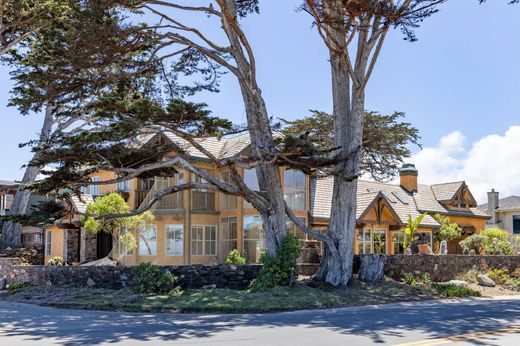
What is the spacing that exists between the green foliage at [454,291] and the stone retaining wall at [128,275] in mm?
6692

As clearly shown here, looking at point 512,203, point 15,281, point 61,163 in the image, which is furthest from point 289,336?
point 512,203

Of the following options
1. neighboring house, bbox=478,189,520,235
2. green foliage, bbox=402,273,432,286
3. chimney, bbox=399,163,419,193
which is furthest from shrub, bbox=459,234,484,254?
neighboring house, bbox=478,189,520,235

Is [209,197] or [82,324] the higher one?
[209,197]

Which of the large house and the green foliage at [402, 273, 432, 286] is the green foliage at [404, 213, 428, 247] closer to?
the large house

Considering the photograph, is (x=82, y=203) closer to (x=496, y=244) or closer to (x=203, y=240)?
(x=203, y=240)

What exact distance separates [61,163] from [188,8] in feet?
22.9

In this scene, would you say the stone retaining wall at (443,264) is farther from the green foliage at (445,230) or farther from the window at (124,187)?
the window at (124,187)

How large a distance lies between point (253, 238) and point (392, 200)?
14.1 m

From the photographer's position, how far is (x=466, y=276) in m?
24.0

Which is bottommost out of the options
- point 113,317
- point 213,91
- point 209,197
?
point 113,317

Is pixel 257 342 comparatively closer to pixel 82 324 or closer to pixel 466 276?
pixel 82 324

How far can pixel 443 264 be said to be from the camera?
2419 cm

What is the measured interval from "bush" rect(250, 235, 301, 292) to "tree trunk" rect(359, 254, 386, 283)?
3.54 metres

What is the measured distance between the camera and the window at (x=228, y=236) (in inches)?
1252
